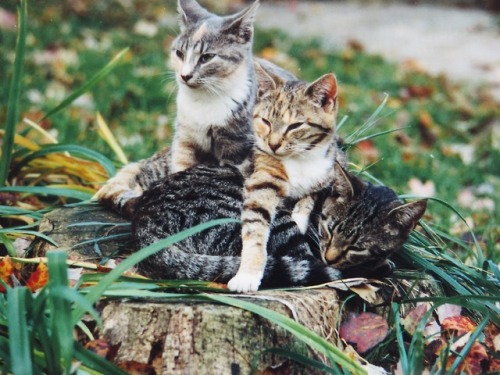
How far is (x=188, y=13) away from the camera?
398 cm

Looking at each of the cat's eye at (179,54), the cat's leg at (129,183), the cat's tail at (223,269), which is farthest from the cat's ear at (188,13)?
the cat's tail at (223,269)

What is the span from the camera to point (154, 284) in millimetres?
2680

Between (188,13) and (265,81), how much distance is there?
0.84 metres

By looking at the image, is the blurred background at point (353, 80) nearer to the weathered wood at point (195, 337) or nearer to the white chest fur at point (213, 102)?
the white chest fur at point (213, 102)

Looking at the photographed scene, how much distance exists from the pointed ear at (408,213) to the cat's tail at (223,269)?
315 mm

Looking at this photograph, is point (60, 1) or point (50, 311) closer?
point (50, 311)

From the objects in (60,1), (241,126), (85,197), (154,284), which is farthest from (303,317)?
(60,1)

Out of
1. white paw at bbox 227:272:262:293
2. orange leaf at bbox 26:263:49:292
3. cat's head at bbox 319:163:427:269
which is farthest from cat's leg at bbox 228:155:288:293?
orange leaf at bbox 26:263:49:292

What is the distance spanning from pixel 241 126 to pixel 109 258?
1.02 metres

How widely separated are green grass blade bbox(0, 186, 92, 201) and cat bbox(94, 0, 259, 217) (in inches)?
4.5

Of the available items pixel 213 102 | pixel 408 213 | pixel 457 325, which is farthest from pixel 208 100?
pixel 457 325

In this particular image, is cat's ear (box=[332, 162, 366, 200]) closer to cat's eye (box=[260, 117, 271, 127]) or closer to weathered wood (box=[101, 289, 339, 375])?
cat's eye (box=[260, 117, 271, 127])

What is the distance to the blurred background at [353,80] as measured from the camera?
17.5ft

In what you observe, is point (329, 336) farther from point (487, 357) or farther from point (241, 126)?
point (241, 126)
